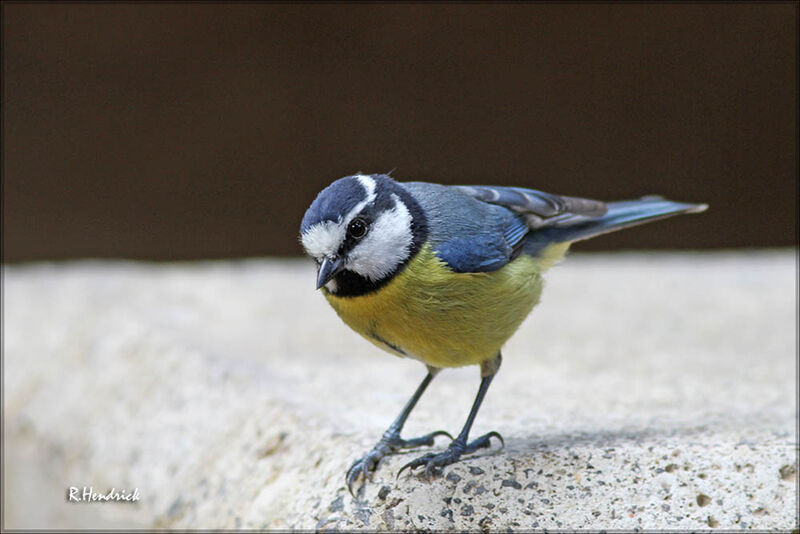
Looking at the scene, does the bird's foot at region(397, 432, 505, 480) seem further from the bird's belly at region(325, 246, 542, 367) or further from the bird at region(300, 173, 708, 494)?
the bird's belly at region(325, 246, 542, 367)

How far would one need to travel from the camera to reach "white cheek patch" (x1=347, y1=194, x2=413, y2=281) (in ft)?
7.80

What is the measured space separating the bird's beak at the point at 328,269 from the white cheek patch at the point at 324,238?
2cm

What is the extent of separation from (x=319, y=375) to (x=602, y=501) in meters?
1.38

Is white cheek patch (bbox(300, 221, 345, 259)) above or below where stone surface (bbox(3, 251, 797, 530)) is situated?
above

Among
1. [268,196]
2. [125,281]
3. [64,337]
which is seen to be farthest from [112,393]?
Answer: [268,196]

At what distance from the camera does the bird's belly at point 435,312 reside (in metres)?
2.44

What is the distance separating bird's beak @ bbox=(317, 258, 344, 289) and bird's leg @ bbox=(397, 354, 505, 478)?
534mm

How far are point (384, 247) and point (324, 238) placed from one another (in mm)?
168

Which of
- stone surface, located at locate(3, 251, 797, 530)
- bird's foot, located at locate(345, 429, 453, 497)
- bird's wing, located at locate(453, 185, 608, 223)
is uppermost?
bird's wing, located at locate(453, 185, 608, 223)

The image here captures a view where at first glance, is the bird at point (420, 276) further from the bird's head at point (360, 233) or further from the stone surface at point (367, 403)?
the stone surface at point (367, 403)

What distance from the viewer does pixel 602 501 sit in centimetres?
237
